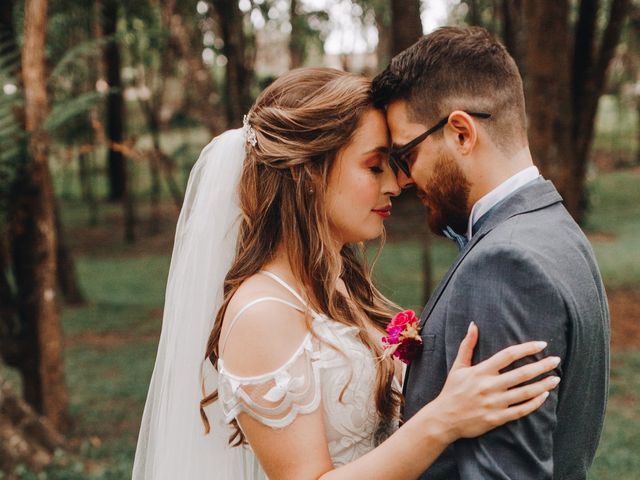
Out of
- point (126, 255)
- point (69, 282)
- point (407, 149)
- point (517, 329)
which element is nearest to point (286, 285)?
point (407, 149)

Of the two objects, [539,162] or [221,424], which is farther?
[539,162]

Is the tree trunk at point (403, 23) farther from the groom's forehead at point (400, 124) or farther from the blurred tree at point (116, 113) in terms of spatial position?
the groom's forehead at point (400, 124)

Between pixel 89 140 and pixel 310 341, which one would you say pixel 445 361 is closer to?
pixel 310 341

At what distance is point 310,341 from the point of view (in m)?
2.38

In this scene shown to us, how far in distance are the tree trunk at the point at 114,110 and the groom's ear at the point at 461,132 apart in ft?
42.2

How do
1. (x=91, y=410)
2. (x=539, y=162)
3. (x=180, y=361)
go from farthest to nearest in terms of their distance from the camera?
(x=91, y=410)
(x=539, y=162)
(x=180, y=361)

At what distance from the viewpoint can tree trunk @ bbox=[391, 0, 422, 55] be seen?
45.2 feet

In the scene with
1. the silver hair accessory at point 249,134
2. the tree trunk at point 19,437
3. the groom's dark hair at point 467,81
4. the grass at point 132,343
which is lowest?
the grass at point 132,343

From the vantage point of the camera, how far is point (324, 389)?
2430mm

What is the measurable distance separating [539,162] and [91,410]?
4.96 metres

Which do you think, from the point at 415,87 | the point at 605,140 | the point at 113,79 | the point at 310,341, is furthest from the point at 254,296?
the point at 605,140

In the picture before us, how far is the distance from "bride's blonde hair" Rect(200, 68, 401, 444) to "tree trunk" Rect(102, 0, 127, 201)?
12306 millimetres

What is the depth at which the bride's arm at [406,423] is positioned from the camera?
1.79 m

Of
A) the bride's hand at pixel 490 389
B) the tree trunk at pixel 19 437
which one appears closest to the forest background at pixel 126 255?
the tree trunk at pixel 19 437
